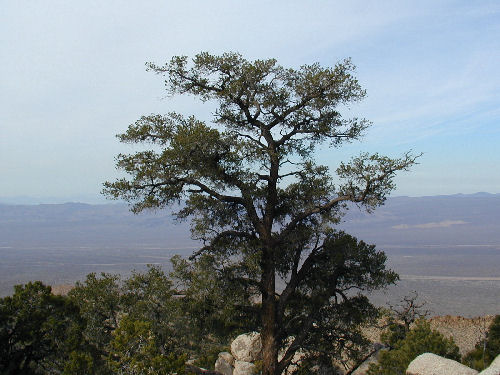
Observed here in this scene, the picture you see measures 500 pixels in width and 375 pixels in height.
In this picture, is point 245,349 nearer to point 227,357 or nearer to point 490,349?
point 227,357

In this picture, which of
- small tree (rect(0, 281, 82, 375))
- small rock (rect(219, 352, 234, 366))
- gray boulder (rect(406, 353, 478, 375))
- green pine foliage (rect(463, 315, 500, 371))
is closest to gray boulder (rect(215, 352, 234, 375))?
small rock (rect(219, 352, 234, 366))

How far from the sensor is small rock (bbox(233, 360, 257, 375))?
23.5 meters

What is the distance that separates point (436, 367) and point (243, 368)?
40.3ft

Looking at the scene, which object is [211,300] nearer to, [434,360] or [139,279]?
[139,279]

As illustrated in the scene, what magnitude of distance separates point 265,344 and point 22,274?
264 ft

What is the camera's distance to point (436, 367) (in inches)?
543

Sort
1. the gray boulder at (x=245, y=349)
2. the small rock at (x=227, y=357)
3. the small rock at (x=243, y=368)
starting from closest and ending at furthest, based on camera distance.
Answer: the small rock at (x=243, y=368)
the gray boulder at (x=245, y=349)
the small rock at (x=227, y=357)

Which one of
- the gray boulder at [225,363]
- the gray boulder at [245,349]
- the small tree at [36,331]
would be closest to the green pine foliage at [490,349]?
the gray boulder at [245,349]

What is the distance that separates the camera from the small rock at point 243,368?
77.1ft

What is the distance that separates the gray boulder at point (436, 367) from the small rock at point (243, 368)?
35.0ft

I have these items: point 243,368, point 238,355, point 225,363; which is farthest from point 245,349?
point 243,368

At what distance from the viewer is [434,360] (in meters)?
14.2

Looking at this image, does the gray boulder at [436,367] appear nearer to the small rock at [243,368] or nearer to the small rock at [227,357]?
the small rock at [243,368]

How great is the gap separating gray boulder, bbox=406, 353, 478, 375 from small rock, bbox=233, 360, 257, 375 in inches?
420
